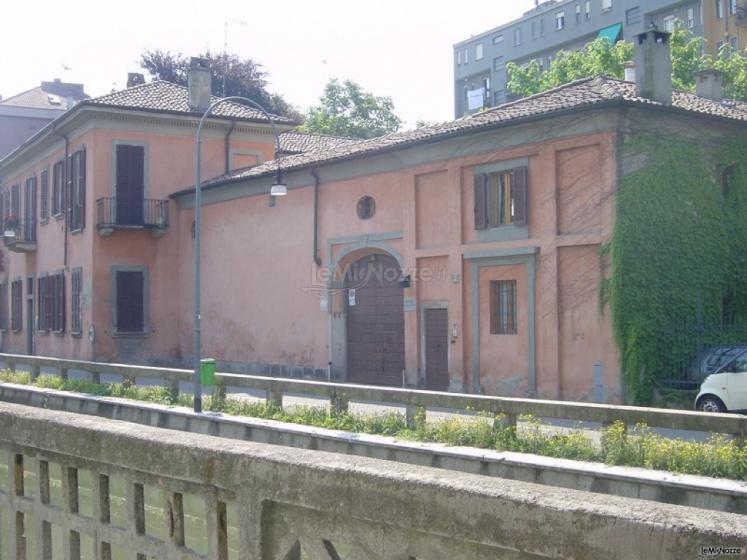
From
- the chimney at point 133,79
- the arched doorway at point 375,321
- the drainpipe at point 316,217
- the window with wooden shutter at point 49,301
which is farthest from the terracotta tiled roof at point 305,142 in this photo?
the arched doorway at point 375,321

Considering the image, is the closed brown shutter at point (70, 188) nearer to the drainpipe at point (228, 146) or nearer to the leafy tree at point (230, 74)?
the drainpipe at point (228, 146)

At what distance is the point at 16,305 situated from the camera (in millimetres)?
41688

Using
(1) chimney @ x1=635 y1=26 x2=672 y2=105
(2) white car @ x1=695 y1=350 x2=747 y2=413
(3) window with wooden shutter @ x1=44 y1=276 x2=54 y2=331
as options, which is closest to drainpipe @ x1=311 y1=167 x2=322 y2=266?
(1) chimney @ x1=635 y1=26 x2=672 y2=105

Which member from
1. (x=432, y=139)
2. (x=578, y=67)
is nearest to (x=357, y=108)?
(x=578, y=67)

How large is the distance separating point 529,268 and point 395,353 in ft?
17.6

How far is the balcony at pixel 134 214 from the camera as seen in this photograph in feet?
104

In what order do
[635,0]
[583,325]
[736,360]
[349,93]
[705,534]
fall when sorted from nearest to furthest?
1. [705,534]
2. [736,360]
3. [583,325]
4. [635,0]
5. [349,93]

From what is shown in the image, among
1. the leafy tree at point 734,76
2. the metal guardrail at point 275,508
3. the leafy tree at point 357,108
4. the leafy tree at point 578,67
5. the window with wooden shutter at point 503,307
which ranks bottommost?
the metal guardrail at point 275,508

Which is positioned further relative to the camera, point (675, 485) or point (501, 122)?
point (501, 122)

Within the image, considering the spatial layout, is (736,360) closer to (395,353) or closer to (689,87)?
(395,353)

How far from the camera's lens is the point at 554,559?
2.20 meters

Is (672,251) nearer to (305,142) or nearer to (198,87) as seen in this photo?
(198,87)

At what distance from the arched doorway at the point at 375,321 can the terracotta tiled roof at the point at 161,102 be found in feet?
31.5

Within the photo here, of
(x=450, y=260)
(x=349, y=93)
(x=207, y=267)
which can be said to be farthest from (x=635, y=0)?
(x=450, y=260)
